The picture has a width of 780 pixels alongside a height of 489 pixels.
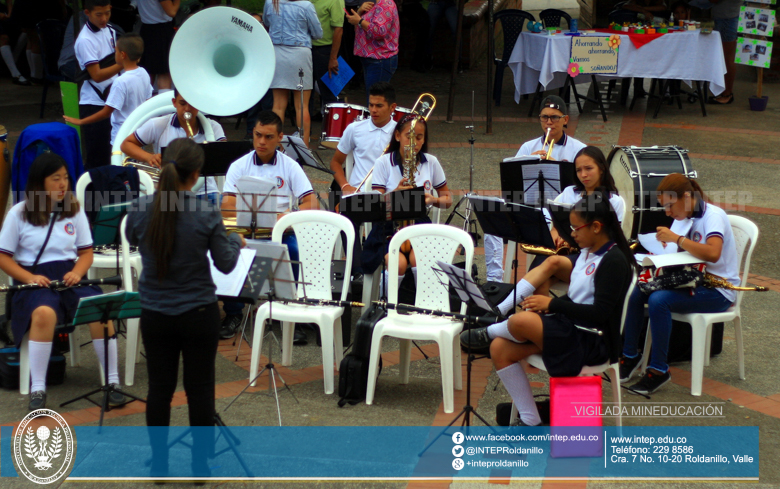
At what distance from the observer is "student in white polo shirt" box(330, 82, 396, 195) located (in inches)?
258

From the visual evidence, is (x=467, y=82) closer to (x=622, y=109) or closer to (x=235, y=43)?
(x=622, y=109)

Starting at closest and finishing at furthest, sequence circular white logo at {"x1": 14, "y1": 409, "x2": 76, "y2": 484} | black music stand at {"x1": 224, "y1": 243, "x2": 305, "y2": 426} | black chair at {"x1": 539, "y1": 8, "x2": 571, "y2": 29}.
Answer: circular white logo at {"x1": 14, "y1": 409, "x2": 76, "y2": 484}
black music stand at {"x1": 224, "y1": 243, "x2": 305, "y2": 426}
black chair at {"x1": 539, "y1": 8, "x2": 571, "y2": 29}

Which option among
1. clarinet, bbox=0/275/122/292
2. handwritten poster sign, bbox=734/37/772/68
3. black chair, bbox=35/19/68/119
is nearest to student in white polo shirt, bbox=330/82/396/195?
clarinet, bbox=0/275/122/292

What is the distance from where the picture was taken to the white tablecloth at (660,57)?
10656mm

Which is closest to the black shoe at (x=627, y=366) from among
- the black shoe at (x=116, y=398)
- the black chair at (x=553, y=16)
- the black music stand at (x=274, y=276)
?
the black music stand at (x=274, y=276)

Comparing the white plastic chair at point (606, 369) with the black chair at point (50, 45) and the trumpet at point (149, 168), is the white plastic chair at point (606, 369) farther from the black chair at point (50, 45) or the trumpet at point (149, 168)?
the black chair at point (50, 45)

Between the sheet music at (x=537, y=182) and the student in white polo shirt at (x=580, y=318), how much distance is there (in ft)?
4.43

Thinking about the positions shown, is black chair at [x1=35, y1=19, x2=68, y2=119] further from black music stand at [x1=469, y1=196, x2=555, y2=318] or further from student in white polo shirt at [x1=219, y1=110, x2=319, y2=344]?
black music stand at [x1=469, y1=196, x2=555, y2=318]

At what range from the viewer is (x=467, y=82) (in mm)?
13391

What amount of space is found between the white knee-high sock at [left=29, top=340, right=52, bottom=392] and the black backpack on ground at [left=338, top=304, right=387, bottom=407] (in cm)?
172

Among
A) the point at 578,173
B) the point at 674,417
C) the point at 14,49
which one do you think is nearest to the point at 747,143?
the point at 578,173

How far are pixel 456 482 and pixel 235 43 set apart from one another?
3.75 metres

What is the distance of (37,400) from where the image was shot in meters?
4.57

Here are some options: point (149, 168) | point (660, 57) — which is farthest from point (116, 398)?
point (660, 57)
